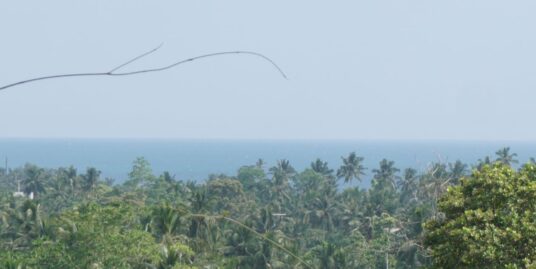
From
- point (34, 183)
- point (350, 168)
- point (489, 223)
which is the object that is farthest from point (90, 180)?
point (489, 223)

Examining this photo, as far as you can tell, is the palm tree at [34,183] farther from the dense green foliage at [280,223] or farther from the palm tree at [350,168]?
the palm tree at [350,168]

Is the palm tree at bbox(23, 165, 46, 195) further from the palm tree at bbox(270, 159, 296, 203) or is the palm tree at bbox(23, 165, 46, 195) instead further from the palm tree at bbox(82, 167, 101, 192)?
the palm tree at bbox(270, 159, 296, 203)

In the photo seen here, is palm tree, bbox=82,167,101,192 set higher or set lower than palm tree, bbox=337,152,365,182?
lower

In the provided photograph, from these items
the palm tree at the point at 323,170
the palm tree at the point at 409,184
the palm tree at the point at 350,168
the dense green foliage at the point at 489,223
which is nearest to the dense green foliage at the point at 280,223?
the dense green foliage at the point at 489,223

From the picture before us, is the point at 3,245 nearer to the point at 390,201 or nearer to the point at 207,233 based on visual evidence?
the point at 207,233

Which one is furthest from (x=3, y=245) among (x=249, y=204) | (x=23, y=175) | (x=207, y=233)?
(x=23, y=175)

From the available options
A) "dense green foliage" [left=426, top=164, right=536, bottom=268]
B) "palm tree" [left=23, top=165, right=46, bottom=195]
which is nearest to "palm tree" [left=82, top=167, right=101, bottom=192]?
"palm tree" [left=23, top=165, right=46, bottom=195]

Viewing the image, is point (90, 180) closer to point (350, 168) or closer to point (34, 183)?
point (34, 183)

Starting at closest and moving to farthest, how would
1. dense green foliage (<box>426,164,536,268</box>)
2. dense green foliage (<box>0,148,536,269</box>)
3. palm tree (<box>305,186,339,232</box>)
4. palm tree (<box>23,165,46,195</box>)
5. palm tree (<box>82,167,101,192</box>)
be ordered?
dense green foliage (<box>426,164,536,268</box>) → dense green foliage (<box>0,148,536,269</box>) → palm tree (<box>305,186,339,232</box>) → palm tree (<box>82,167,101,192</box>) → palm tree (<box>23,165,46,195</box>)
